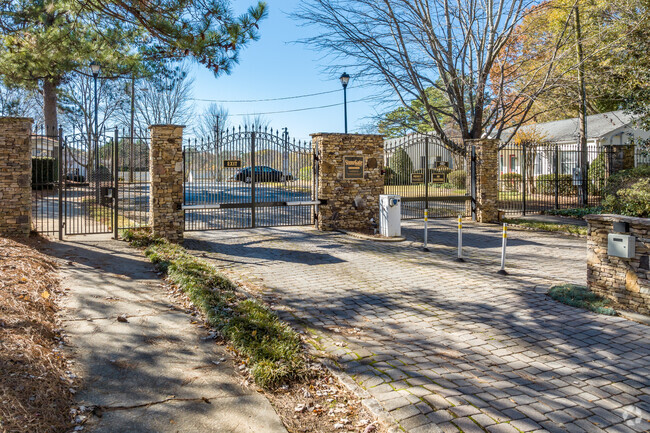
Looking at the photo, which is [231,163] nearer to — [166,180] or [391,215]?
[166,180]

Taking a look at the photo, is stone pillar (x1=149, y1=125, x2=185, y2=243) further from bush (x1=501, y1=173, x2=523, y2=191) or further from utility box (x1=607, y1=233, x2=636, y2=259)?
bush (x1=501, y1=173, x2=523, y2=191)

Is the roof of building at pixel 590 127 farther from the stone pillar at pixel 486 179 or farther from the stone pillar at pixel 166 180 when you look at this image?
the stone pillar at pixel 166 180

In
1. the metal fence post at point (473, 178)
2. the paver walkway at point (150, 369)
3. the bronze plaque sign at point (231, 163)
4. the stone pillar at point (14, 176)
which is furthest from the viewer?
the metal fence post at point (473, 178)

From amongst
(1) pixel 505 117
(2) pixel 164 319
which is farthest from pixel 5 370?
(1) pixel 505 117

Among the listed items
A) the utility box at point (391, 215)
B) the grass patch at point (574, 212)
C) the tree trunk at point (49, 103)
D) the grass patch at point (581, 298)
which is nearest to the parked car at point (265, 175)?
the utility box at point (391, 215)

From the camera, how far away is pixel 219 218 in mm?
17047

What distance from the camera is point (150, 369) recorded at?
14.5 feet

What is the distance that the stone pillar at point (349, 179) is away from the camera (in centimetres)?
1363

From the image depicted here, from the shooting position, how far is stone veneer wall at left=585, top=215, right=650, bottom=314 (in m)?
6.06

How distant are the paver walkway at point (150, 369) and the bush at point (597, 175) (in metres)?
20.4

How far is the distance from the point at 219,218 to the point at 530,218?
1098 centimetres

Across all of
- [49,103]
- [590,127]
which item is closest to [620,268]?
[49,103]

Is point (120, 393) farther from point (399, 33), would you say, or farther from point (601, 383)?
point (399, 33)

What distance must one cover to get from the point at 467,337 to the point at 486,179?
11339 millimetres
